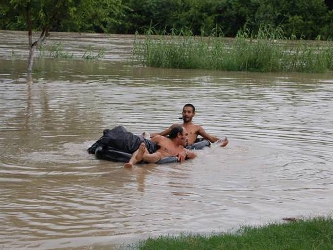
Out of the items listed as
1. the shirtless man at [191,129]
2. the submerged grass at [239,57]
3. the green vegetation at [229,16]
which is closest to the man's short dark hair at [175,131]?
the shirtless man at [191,129]

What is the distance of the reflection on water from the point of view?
830 centimetres

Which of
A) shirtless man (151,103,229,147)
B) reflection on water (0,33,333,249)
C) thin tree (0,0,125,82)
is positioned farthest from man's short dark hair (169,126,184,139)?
thin tree (0,0,125,82)

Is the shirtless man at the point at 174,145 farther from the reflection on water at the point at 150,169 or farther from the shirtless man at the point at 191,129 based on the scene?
the shirtless man at the point at 191,129

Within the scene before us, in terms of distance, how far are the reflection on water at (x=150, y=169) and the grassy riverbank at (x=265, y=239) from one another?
1.96 feet

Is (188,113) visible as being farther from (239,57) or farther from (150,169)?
(239,57)

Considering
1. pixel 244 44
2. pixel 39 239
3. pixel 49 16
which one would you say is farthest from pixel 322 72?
pixel 39 239

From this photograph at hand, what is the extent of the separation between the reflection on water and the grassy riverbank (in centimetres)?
60

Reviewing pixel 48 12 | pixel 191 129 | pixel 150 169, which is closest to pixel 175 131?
pixel 150 169

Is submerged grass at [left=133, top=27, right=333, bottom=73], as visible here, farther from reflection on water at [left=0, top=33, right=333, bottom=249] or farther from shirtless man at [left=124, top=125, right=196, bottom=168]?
shirtless man at [left=124, top=125, right=196, bottom=168]

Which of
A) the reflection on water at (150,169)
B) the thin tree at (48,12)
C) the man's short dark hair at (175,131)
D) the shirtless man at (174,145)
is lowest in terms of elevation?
the reflection on water at (150,169)

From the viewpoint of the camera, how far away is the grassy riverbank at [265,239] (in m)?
6.86

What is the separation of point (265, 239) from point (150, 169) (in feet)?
14.9

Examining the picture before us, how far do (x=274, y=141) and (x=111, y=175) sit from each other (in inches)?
162

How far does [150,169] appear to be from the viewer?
11.4m
